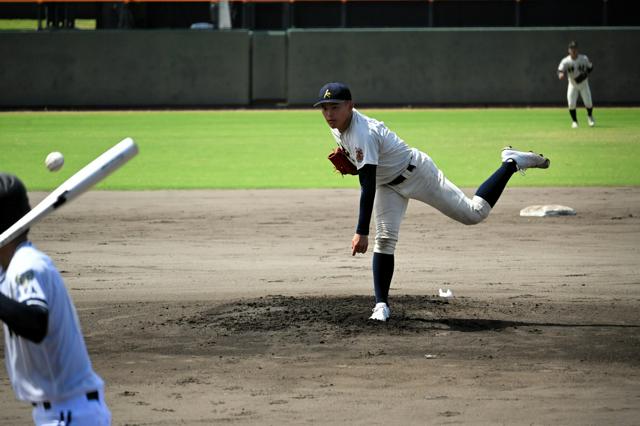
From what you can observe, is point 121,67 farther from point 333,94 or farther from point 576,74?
point 333,94

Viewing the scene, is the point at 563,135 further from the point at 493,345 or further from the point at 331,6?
the point at 493,345

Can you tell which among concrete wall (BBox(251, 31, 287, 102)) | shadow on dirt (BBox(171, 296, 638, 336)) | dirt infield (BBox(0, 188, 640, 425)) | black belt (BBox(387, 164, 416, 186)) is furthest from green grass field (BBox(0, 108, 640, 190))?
black belt (BBox(387, 164, 416, 186))

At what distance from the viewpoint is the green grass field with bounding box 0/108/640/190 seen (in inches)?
703

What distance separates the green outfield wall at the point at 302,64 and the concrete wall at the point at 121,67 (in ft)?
0.11

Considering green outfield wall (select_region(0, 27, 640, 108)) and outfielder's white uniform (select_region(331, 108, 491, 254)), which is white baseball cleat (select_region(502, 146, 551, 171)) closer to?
outfielder's white uniform (select_region(331, 108, 491, 254))

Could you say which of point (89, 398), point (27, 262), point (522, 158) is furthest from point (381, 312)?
point (27, 262)

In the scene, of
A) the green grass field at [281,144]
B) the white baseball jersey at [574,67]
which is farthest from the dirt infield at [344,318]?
the white baseball jersey at [574,67]

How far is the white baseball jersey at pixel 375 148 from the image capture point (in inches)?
307

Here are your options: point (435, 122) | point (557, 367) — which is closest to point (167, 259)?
point (557, 367)

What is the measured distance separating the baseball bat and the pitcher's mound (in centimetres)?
1087

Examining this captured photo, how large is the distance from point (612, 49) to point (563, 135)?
10442 mm

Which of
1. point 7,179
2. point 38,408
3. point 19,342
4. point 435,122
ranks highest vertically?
point 7,179

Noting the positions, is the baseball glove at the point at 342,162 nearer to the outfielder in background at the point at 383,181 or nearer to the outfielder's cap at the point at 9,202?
the outfielder in background at the point at 383,181

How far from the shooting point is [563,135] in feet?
78.5
